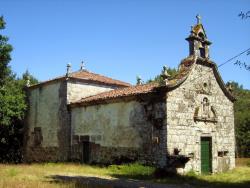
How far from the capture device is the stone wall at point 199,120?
18359 mm

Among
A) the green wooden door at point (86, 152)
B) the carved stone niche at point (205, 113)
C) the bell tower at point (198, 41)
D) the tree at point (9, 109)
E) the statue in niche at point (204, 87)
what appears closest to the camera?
the carved stone niche at point (205, 113)

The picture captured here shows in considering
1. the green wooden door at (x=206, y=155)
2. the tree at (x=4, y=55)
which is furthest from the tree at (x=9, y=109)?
the green wooden door at (x=206, y=155)

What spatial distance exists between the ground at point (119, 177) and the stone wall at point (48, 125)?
4315mm

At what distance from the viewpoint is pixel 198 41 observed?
808 inches

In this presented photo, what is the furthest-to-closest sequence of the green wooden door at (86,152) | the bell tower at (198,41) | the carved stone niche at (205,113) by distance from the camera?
the green wooden door at (86,152)
the bell tower at (198,41)
the carved stone niche at (205,113)

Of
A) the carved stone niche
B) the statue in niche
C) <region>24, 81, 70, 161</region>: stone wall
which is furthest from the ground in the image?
the statue in niche

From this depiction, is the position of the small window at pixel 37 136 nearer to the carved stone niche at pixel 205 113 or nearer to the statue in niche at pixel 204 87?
the carved stone niche at pixel 205 113

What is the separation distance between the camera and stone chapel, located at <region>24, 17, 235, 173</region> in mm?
18266

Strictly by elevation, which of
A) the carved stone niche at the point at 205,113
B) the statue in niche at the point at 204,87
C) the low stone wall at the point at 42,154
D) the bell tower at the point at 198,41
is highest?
the bell tower at the point at 198,41

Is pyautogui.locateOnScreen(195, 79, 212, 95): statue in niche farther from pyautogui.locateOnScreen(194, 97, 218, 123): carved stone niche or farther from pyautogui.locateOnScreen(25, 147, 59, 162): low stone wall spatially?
pyautogui.locateOnScreen(25, 147, 59, 162): low stone wall

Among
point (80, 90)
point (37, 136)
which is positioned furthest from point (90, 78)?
point (37, 136)

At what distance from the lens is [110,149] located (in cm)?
2069

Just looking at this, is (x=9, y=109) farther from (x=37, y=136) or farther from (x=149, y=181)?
(x=149, y=181)

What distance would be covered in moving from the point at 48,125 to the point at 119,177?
10.6m
